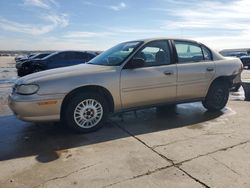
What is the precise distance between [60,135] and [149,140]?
152cm

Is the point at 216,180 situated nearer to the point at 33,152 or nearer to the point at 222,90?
the point at 33,152

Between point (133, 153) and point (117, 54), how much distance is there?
225 centimetres

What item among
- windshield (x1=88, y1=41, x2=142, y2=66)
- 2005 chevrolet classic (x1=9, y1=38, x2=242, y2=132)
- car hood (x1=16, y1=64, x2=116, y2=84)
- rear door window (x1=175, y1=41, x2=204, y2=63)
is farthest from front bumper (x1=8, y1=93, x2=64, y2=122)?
rear door window (x1=175, y1=41, x2=204, y2=63)

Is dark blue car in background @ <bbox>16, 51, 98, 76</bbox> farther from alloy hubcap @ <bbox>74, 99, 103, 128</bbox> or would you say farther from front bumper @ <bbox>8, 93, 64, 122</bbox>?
front bumper @ <bbox>8, 93, 64, 122</bbox>

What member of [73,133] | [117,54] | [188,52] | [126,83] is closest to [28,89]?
[73,133]

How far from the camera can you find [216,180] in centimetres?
313

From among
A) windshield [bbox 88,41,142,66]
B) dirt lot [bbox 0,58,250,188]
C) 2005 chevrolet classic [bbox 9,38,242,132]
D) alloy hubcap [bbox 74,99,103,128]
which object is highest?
windshield [bbox 88,41,142,66]

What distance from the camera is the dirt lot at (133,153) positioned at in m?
3.18

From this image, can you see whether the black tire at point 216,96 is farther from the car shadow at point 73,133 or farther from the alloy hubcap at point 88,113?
the alloy hubcap at point 88,113

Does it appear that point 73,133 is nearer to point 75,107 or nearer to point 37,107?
point 75,107

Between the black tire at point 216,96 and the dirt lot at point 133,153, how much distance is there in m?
0.49

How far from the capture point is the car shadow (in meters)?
4.14

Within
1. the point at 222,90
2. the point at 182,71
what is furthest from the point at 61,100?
the point at 222,90

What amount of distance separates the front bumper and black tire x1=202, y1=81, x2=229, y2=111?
329 cm
